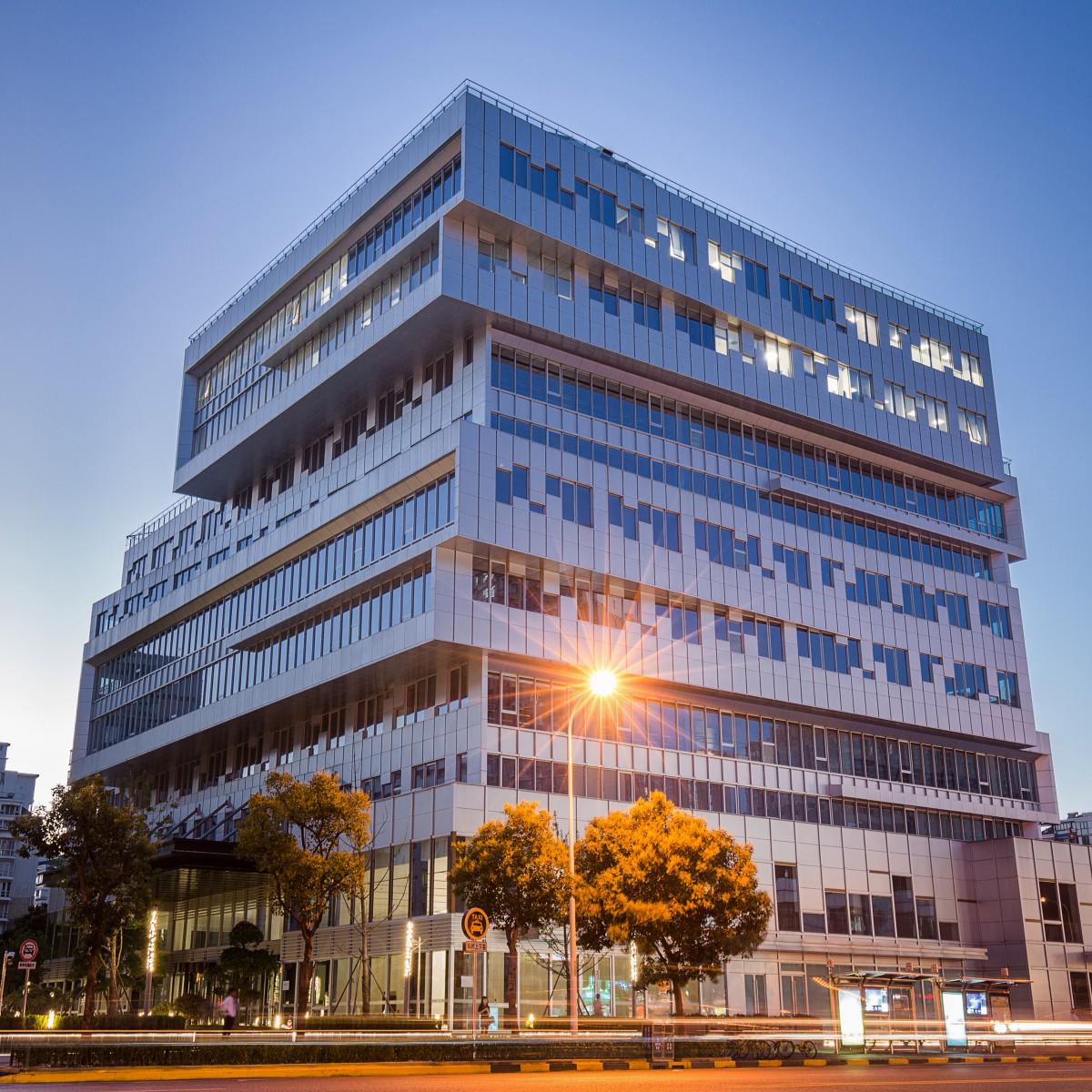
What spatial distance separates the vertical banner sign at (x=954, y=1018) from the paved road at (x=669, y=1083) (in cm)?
1205

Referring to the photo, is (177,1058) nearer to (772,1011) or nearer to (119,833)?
(119,833)

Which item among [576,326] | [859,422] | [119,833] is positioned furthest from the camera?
[859,422]

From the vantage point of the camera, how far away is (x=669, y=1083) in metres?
25.2

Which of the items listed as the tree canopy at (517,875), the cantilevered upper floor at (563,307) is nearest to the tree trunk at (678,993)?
the tree canopy at (517,875)

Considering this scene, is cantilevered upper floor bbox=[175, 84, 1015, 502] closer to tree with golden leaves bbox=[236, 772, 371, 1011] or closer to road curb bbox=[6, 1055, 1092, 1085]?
tree with golden leaves bbox=[236, 772, 371, 1011]

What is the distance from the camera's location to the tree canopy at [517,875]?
4678 centimetres

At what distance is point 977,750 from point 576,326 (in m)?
36.9

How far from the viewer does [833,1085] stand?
23703mm

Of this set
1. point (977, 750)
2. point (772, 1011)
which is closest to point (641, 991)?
point (772, 1011)

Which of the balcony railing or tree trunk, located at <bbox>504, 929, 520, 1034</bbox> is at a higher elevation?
the balcony railing

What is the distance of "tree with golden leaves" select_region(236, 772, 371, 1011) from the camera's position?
50281 millimetres

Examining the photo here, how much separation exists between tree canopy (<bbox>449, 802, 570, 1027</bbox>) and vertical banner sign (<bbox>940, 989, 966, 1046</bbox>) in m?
13.6

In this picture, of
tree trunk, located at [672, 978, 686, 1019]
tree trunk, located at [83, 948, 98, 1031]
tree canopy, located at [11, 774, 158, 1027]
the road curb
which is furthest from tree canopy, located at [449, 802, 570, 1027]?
tree canopy, located at [11, 774, 158, 1027]

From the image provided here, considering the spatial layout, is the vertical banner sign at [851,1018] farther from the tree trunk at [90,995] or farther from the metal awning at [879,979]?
the tree trunk at [90,995]
